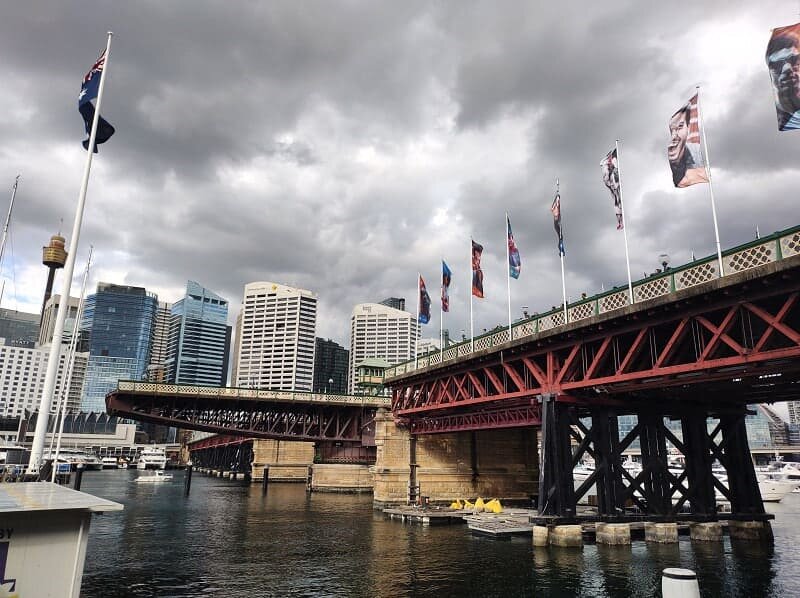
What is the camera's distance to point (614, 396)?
31.4m

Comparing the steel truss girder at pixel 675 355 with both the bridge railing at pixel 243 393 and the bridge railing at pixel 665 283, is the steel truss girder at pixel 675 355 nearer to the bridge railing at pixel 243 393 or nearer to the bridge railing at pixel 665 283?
the bridge railing at pixel 665 283

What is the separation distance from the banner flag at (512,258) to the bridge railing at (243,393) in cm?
2465

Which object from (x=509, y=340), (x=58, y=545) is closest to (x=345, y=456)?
(x=509, y=340)

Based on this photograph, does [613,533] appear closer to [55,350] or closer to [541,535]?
[541,535]

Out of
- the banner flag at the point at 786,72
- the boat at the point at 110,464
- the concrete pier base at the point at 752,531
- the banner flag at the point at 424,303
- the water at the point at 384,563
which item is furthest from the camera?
the boat at the point at 110,464

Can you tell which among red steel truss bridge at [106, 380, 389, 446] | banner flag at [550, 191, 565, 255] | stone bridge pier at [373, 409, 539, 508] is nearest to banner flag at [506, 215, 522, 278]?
banner flag at [550, 191, 565, 255]

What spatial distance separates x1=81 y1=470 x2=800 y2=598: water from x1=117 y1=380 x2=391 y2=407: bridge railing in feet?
68.4

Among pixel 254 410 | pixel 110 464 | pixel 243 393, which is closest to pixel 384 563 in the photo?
pixel 243 393

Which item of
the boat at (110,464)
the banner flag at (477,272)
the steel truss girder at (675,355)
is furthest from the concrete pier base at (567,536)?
the boat at (110,464)

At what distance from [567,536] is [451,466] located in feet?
82.7

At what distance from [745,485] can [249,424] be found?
55.0m

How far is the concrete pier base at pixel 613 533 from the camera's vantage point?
2919 centimetres

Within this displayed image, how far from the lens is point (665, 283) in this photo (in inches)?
977

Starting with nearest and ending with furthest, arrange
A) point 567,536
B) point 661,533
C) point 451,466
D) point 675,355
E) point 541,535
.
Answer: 1. point 567,536
2. point 541,535
3. point 675,355
4. point 661,533
5. point 451,466
